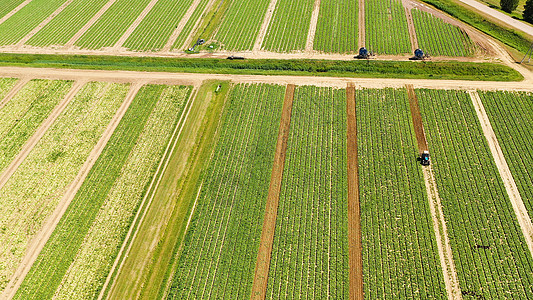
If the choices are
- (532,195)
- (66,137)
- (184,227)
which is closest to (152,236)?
(184,227)

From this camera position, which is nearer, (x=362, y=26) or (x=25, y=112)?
(x=25, y=112)

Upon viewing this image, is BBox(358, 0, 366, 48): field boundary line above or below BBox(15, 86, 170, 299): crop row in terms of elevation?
above

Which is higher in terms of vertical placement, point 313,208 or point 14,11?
point 14,11

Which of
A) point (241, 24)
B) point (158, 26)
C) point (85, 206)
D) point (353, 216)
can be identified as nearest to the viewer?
point (353, 216)

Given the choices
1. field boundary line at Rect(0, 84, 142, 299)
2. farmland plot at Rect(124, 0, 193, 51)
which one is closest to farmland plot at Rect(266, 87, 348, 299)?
field boundary line at Rect(0, 84, 142, 299)

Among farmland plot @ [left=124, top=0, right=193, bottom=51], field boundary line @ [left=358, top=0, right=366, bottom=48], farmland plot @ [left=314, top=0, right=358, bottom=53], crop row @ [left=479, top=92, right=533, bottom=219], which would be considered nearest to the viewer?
crop row @ [left=479, top=92, right=533, bottom=219]

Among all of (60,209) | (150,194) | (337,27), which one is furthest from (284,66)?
(60,209)

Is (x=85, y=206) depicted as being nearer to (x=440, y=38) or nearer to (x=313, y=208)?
(x=313, y=208)

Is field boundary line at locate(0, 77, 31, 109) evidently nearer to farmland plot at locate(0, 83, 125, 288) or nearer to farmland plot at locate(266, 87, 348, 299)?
farmland plot at locate(0, 83, 125, 288)
